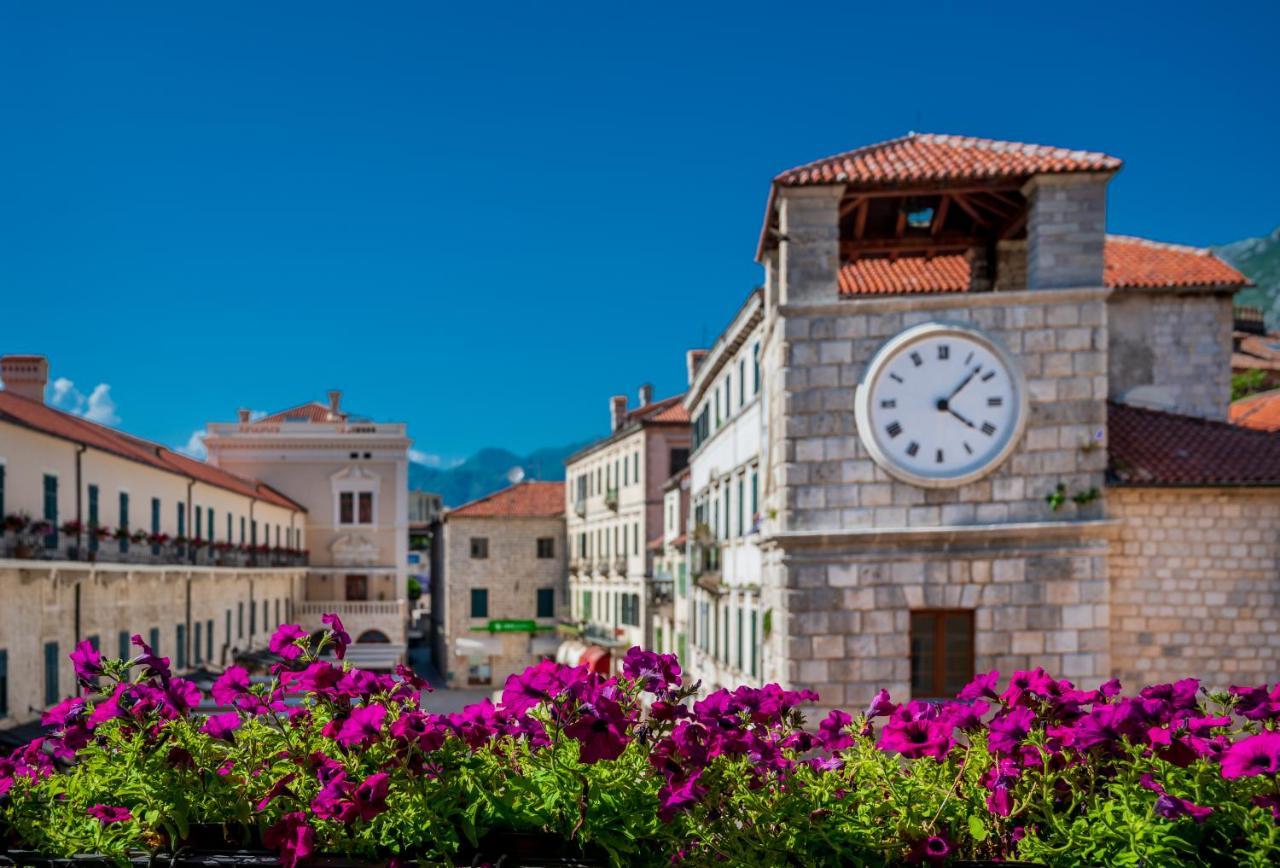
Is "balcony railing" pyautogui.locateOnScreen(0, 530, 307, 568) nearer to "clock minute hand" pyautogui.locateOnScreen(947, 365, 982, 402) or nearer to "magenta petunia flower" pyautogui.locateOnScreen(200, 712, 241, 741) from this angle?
"clock minute hand" pyautogui.locateOnScreen(947, 365, 982, 402)

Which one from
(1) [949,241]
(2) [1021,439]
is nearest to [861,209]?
(1) [949,241]

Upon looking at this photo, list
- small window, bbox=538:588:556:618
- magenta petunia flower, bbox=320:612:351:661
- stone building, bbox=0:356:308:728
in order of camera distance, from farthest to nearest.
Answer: small window, bbox=538:588:556:618
stone building, bbox=0:356:308:728
magenta petunia flower, bbox=320:612:351:661

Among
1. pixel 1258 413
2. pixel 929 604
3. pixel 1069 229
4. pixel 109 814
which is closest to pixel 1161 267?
pixel 1069 229

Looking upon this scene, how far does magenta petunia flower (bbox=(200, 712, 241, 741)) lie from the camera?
4.47 metres

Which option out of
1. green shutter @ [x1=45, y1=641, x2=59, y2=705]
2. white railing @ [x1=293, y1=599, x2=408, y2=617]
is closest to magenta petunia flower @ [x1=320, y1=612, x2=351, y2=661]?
green shutter @ [x1=45, y1=641, x2=59, y2=705]

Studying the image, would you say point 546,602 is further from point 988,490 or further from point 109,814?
point 109,814

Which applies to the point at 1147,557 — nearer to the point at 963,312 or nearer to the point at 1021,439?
the point at 1021,439

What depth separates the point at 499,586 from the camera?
6150 cm

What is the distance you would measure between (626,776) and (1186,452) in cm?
1284

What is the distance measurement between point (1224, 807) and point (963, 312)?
10948 millimetres

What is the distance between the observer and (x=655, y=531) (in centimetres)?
4928

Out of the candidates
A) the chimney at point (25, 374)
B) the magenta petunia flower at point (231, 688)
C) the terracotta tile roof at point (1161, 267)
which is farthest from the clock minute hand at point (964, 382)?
the chimney at point (25, 374)

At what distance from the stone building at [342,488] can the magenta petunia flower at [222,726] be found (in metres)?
53.9

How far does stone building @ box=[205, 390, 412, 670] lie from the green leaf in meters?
55.0
